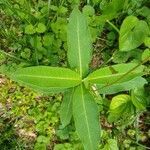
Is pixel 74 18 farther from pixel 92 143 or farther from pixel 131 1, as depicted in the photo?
pixel 131 1

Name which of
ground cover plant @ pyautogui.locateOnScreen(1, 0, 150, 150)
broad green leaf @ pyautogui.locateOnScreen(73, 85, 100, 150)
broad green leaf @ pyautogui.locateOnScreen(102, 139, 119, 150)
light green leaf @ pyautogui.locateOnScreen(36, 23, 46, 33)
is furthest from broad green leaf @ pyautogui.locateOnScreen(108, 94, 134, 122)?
light green leaf @ pyautogui.locateOnScreen(36, 23, 46, 33)

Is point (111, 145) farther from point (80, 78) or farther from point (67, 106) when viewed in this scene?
point (80, 78)

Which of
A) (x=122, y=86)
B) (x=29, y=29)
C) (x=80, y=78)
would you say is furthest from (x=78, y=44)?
(x=29, y=29)

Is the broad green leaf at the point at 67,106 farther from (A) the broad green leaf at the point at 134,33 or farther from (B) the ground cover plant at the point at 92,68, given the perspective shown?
(A) the broad green leaf at the point at 134,33

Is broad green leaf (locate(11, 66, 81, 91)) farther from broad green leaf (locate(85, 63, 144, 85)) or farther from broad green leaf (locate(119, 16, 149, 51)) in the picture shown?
broad green leaf (locate(119, 16, 149, 51))

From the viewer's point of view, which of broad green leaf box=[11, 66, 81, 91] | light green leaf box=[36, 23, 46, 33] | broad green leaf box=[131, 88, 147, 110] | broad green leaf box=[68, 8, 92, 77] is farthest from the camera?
light green leaf box=[36, 23, 46, 33]

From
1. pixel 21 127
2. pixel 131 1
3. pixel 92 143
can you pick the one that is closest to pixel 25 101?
pixel 21 127
